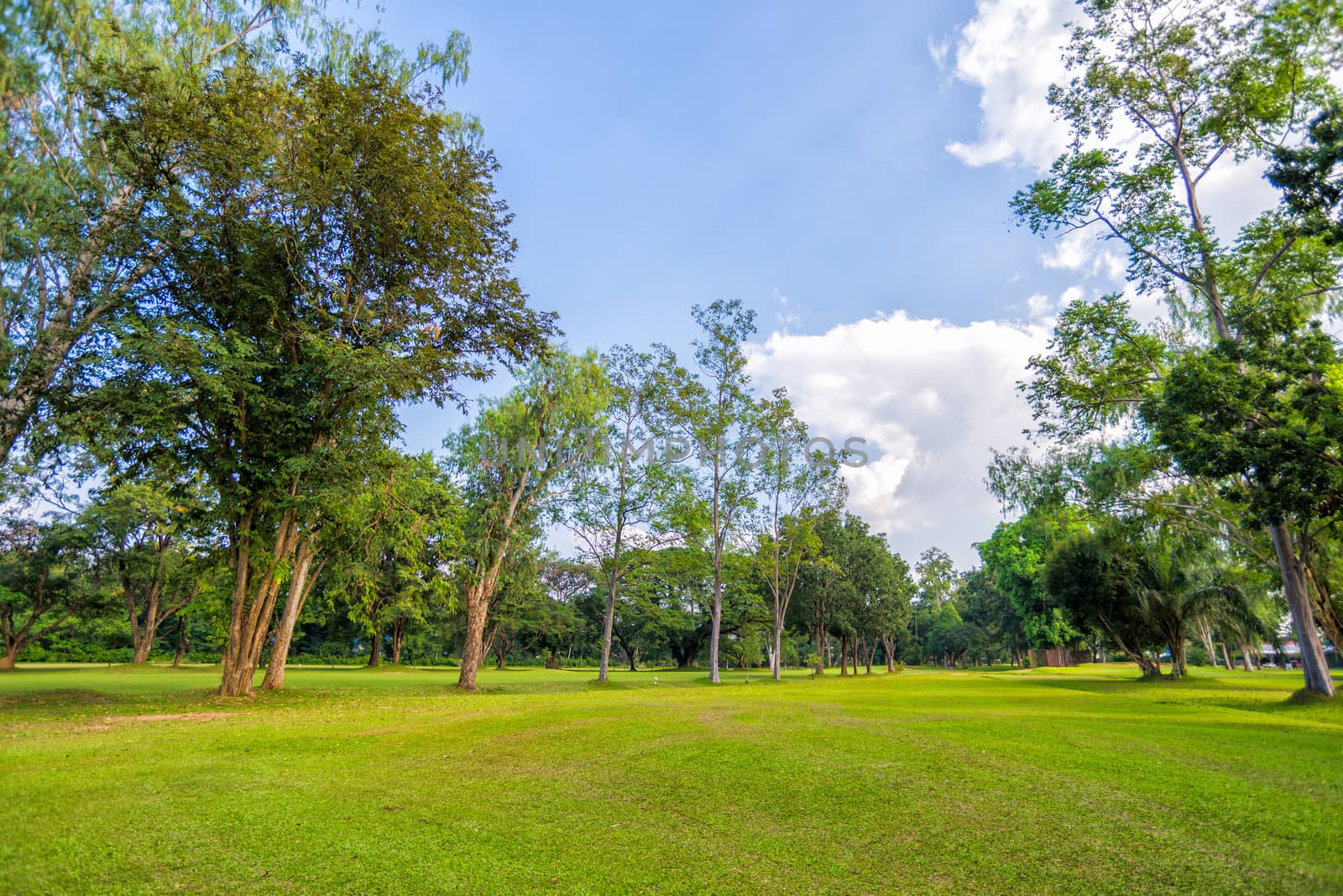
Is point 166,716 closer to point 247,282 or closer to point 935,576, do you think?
point 247,282

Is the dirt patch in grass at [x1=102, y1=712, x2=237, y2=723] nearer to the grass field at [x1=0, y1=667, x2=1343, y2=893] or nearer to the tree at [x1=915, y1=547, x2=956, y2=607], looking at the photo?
the grass field at [x1=0, y1=667, x2=1343, y2=893]

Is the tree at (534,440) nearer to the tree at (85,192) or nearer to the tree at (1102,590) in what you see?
the tree at (85,192)

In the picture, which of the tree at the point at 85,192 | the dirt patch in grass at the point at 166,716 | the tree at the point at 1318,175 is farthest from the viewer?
the tree at the point at 85,192

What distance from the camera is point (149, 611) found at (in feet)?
135

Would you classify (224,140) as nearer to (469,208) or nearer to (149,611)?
(469,208)

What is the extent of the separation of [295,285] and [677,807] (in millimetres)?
18093

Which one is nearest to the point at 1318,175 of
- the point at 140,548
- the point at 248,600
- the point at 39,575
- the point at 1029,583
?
the point at 248,600

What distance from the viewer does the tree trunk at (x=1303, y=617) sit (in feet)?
54.3

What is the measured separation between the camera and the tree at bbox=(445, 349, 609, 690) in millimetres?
30766

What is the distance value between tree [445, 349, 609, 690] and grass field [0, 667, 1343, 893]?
1963cm

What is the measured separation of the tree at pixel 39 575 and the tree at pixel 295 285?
28912 millimetres

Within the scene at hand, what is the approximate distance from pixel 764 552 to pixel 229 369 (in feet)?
97.3

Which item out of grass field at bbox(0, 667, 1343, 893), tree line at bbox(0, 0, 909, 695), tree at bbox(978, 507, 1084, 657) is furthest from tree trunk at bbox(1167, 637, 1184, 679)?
tree line at bbox(0, 0, 909, 695)

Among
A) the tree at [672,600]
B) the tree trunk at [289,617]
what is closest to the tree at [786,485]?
the tree at [672,600]
